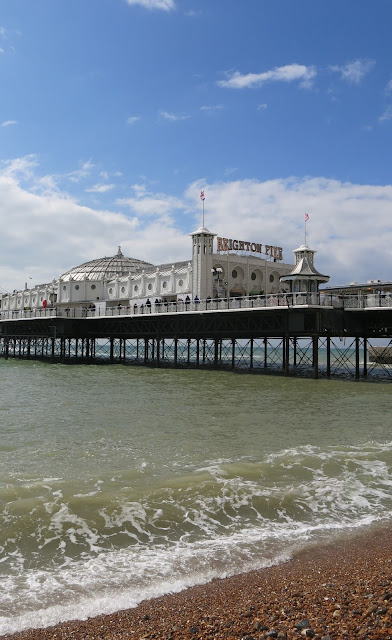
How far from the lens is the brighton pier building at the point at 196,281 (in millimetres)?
53625

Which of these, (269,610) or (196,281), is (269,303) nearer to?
(196,281)

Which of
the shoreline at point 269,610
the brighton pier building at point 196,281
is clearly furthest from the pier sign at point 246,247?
the shoreline at point 269,610

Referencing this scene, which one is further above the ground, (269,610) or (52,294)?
(52,294)

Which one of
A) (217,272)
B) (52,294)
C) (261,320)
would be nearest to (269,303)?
(261,320)

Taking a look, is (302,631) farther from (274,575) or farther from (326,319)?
(326,319)

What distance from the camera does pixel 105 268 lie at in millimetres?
81312

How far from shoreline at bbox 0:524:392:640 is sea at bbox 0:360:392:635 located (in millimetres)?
315

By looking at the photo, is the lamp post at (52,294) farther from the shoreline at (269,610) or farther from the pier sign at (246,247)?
the shoreline at (269,610)

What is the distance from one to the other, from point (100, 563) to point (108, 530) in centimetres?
136

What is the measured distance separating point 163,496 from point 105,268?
7225 centimetres

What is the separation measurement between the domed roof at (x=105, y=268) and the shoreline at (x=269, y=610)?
222 feet

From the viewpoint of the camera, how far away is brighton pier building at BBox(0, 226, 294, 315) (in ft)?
176

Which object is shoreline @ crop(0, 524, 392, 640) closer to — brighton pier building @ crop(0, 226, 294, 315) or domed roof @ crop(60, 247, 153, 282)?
brighton pier building @ crop(0, 226, 294, 315)

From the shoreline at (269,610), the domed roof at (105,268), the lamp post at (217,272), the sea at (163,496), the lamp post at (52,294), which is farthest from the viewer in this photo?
the lamp post at (52,294)
